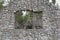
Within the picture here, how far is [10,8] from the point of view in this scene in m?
8.37

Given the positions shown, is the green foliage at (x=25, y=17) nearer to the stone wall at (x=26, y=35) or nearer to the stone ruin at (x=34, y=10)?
the stone ruin at (x=34, y=10)

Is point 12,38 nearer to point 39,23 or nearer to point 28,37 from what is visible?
point 28,37

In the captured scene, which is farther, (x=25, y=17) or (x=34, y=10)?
(x=25, y=17)

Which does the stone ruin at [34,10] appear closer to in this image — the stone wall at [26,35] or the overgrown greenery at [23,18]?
the stone wall at [26,35]

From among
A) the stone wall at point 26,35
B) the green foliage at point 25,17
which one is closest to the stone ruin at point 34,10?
the stone wall at point 26,35

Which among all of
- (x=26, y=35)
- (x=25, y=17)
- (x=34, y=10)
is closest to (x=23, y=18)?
(x=25, y=17)

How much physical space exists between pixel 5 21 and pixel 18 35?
2.94ft

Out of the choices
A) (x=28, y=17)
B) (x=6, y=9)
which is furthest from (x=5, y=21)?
(x=28, y=17)

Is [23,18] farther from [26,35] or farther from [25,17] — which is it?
[26,35]

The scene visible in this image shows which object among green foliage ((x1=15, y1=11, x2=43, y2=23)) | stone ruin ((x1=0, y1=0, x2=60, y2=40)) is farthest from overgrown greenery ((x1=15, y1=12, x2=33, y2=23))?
stone ruin ((x1=0, y1=0, x2=60, y2=40))

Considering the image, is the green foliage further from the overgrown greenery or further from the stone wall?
the stone wall

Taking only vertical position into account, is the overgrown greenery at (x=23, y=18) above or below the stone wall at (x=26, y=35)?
above

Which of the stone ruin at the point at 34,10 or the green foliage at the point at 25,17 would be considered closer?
the stone ruin at the point at 34,10

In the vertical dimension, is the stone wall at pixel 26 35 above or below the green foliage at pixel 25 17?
below
